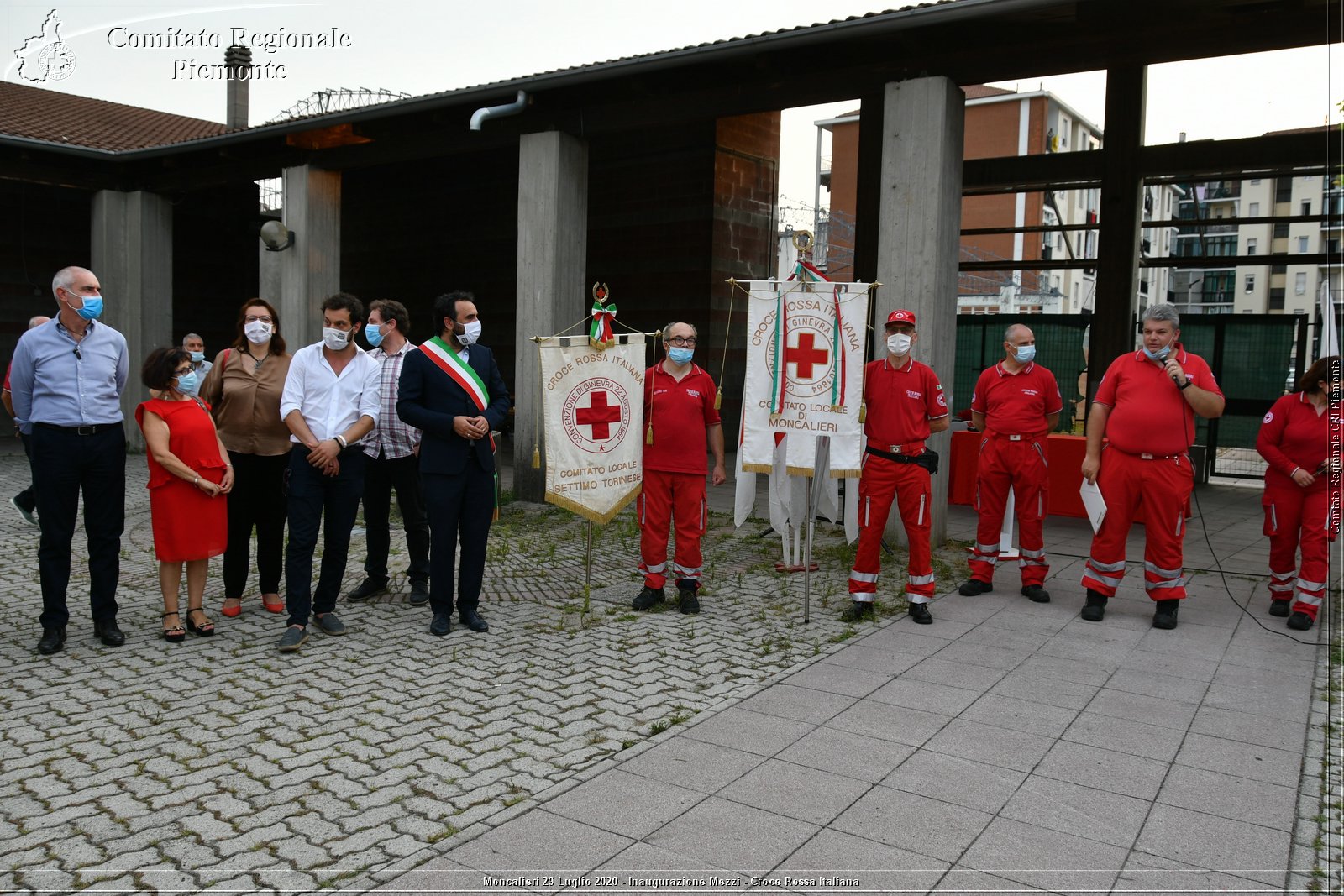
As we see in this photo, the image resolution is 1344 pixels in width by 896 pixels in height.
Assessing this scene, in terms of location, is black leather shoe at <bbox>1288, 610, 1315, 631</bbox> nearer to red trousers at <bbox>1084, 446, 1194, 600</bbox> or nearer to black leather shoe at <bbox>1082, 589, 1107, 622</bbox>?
red trousers at <bbox>1084, 446, 1194, 600</bbox>

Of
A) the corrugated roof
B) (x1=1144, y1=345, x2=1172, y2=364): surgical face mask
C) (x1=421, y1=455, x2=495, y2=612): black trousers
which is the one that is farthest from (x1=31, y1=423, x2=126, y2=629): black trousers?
the corrugated roof

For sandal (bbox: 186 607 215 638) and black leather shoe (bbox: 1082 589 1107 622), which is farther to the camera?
black leather shoe (bbox: 1082 589 1107 622)

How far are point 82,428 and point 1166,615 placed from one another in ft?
20.6

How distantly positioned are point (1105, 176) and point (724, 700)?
11.8 m

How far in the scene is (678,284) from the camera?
1538cm

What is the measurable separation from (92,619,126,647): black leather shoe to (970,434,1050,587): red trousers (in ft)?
17.5

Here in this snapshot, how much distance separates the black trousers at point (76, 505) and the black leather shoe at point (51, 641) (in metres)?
0.03

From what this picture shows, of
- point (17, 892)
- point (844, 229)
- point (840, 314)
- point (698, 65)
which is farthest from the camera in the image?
point (844, 229)

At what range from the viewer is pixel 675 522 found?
657 cm

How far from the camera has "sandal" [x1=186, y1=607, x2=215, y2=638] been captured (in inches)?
226

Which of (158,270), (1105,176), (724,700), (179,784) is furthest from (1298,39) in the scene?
(158,270)

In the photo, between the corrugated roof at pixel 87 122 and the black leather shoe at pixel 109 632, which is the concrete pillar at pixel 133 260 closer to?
the corrugated roof at pixel 87 122

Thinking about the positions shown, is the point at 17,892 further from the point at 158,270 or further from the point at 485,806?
the point at 158,270

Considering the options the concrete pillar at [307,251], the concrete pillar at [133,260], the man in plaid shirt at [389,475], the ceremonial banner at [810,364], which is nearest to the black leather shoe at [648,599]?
the ceremonial banner at [810,364]
